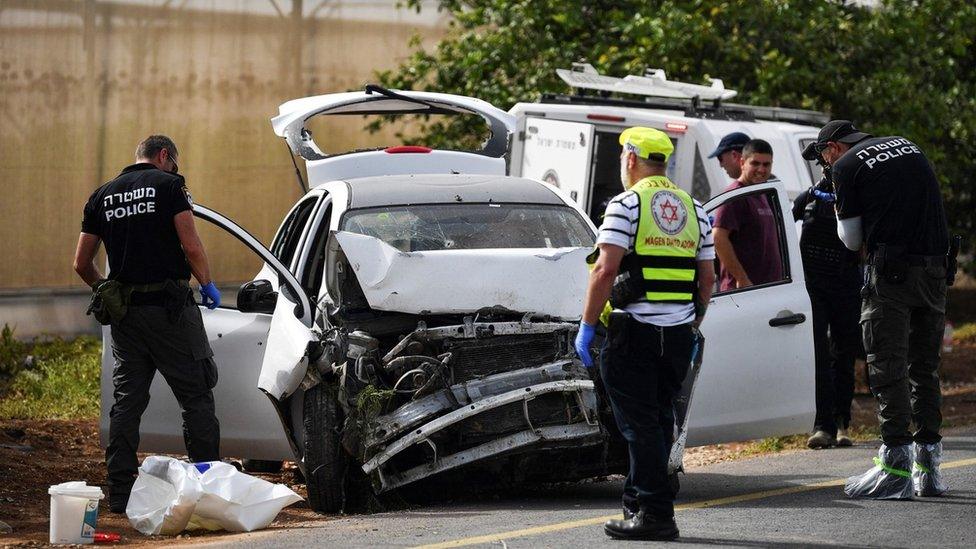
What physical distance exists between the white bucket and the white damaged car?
1096mm

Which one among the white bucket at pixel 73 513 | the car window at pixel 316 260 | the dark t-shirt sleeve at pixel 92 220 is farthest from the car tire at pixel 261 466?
the white bucket at pixel 73 513

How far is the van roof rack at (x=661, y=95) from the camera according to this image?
41.3 feet

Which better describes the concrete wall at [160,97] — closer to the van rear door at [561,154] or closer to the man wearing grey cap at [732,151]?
the van rear door at [561,154]

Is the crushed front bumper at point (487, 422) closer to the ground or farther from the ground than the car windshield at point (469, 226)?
closer to the ground

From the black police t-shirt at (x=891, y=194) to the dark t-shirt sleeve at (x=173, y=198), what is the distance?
3.20m

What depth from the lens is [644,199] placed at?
→ 20.3 ft

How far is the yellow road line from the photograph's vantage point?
249 inches

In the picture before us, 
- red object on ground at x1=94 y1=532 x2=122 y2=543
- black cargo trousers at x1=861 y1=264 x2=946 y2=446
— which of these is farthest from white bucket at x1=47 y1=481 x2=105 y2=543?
black cargo trousers at x1=861 y1=264 x2=946 y2=446

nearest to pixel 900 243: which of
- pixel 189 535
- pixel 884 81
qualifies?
pixel 189 535

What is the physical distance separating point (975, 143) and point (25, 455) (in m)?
10.2

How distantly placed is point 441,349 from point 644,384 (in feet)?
4.66

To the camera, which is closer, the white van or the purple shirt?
the purple shirt

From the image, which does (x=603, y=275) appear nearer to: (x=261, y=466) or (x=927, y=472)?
(x=927, y=472)

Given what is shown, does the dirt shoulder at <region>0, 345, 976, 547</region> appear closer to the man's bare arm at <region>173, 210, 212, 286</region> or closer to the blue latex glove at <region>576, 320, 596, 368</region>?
the man's bare arm at <region>173, 210, 212, 286</region>
